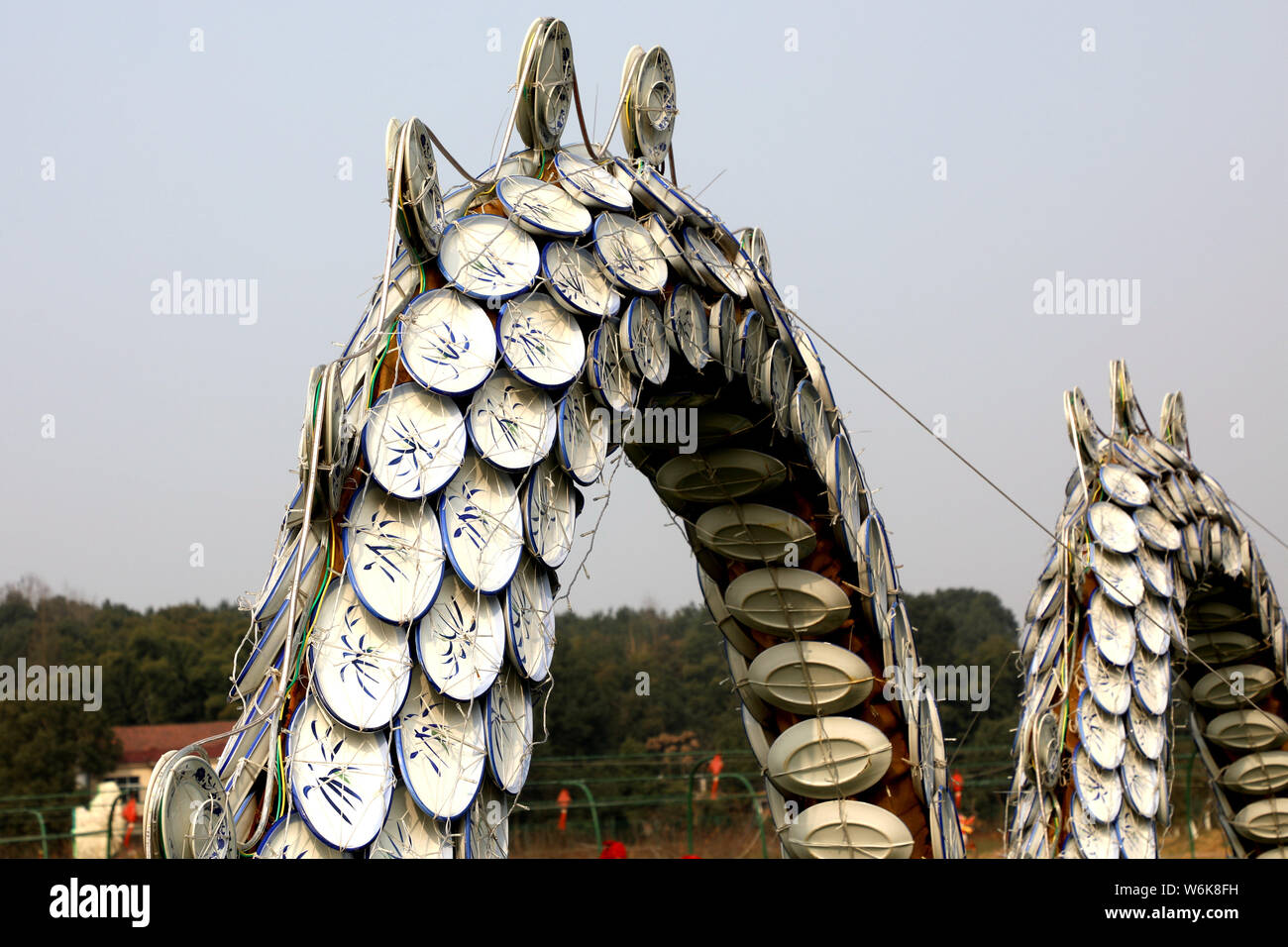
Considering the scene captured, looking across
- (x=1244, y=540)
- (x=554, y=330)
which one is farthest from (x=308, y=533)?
(x=1244, y=540)

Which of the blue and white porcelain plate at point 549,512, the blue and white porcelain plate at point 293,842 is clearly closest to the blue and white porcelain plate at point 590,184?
the blue and white porcelain plate at point 549,512

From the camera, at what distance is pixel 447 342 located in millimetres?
A: 2482

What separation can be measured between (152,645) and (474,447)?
19.7 metres

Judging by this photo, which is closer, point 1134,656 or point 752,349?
point 752,349

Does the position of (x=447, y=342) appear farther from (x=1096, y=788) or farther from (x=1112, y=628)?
(x=1112, y=628)

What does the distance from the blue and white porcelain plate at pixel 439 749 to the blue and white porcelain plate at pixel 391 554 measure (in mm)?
143

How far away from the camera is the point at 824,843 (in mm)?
4129

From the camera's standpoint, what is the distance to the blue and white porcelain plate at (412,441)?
7.49 feet

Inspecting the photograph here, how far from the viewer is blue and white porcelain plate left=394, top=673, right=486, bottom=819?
7.07ft

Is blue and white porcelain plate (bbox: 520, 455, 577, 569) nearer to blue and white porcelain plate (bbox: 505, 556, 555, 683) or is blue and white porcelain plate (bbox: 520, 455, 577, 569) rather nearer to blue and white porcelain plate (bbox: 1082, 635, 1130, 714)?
blue and white porcelain plate (bbox: 505, 556, 555, 683)

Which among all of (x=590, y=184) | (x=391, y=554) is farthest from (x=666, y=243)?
(x=391, y=554)

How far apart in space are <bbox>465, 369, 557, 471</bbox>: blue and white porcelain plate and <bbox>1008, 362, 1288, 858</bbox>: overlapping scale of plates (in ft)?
9.93

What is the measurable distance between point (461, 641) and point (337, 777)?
0.34 m

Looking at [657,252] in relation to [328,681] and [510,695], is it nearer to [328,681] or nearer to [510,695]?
[510,695]
